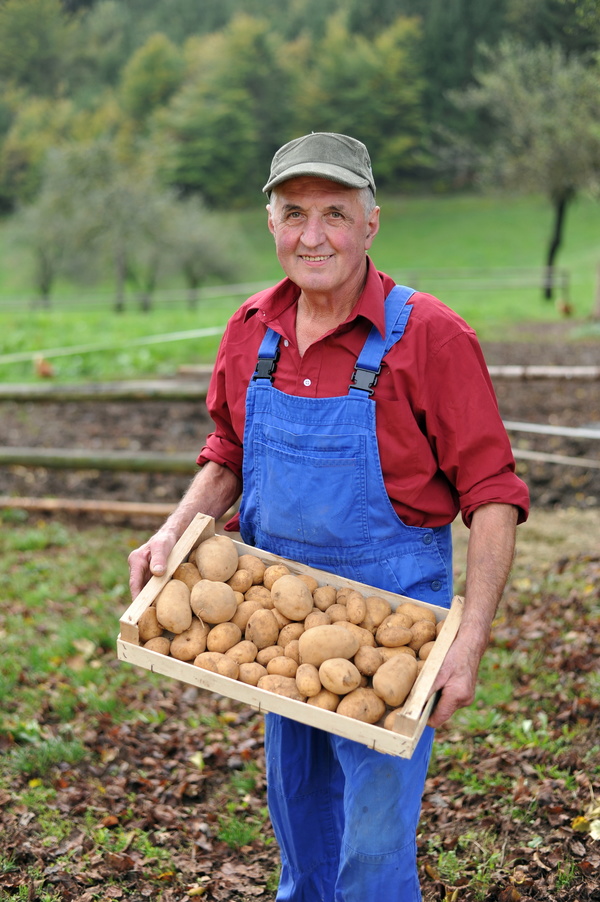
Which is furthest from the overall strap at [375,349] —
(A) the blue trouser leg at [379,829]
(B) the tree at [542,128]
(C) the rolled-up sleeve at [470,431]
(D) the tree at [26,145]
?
(D) the tree at [26,145]

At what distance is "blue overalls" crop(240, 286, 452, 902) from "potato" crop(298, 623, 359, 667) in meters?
0.28

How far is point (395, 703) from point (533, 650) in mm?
2719

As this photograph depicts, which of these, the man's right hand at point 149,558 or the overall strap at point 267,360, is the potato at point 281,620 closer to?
the man's right hand at point 149,558

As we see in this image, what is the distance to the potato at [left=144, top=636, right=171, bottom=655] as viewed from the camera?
7.46ft

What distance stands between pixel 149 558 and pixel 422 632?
851 millimetres

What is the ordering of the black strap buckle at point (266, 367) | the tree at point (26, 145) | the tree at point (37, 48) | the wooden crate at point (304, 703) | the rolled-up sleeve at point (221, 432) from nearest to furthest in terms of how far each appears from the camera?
the wooden crate at point (304, 703) < the black strap buckle at point (266, 367) < the rolled-up sleeve at point (221, 432) < the tree at point (37, 48) < the tree at point (26, 145)

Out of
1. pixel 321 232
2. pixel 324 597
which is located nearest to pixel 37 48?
pixel 321 232

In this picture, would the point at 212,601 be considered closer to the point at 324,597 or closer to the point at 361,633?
the point at 324,597

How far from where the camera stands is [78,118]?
51.2 metres

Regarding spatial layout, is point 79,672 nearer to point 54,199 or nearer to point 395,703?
point 395,703

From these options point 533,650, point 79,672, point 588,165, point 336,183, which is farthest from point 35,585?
point 588,165

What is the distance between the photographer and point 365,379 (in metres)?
2.34

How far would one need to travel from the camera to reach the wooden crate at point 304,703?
1.96 meters

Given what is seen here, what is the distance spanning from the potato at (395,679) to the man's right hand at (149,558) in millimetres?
723
